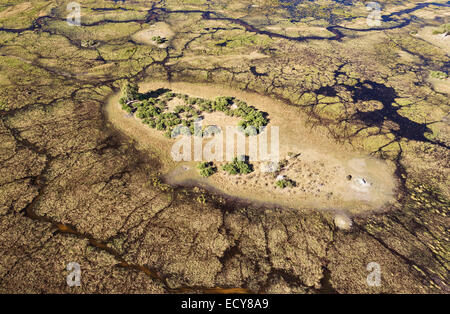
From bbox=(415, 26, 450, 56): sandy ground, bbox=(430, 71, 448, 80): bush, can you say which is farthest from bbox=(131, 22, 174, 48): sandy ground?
bbox=(415, 26, 450, 56): sandy ground

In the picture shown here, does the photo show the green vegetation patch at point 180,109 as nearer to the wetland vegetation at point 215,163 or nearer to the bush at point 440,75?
the wetland vegetation at point 215,163

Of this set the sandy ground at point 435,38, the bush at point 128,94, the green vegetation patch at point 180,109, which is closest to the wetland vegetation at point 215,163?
the bush at point 128,94

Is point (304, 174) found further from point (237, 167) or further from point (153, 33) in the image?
point (153, 33)

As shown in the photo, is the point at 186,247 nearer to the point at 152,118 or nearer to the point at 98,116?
the point at 152,118

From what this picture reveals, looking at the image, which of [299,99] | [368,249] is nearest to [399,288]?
[368,249]

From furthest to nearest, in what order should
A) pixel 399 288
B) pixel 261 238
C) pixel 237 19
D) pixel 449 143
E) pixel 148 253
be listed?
1. pixel 237 19
2. pixel 449 143
3. pixel 261 238
4. pixel 148 253
5. pixel 399 288

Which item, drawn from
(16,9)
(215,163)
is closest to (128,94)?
(215,163)
